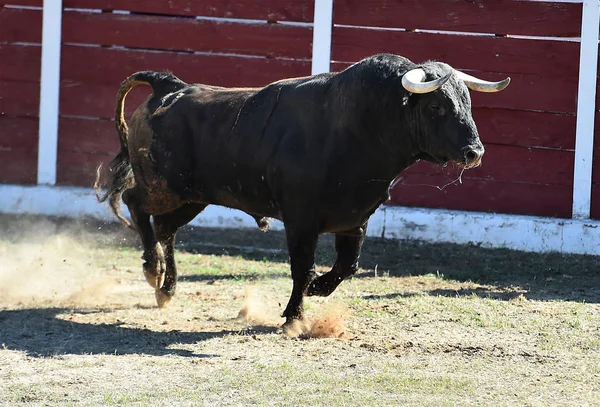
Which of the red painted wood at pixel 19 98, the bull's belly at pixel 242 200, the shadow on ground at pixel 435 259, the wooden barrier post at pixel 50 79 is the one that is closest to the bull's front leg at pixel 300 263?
the bull's belly at pixel 242 200

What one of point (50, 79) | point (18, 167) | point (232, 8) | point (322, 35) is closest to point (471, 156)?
point (322, 35)

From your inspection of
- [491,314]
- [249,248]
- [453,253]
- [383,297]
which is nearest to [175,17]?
[249,248]

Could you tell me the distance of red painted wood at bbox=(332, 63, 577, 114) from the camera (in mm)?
9820

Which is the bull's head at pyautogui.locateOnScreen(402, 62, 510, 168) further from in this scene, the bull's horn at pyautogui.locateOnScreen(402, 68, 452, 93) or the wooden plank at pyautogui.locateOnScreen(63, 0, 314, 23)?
the wooden plank at pyautogui.locateOnScreen(63, 0, 314, 23)

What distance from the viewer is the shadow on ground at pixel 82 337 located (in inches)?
216

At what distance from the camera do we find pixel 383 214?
976cm

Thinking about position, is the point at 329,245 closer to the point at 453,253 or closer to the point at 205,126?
the point at 453,253

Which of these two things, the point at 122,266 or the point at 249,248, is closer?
the point at 122,266

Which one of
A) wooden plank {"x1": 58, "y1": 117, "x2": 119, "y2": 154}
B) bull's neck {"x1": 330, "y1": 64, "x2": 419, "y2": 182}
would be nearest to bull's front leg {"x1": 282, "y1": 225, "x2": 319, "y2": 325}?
bull's neck {"x1": 330, "y1": 64, "x2": 419, "y2": 182}

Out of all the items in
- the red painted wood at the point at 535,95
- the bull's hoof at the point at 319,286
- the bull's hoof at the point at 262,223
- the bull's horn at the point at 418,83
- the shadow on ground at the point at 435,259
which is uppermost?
the red painted wood at the point at 535,95

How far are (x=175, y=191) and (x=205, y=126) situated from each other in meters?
0.47

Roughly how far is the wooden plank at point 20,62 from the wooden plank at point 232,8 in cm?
97

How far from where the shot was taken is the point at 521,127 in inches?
389

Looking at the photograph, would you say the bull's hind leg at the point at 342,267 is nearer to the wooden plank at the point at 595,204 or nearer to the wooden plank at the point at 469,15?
the wooden plank at the point at 595,204
